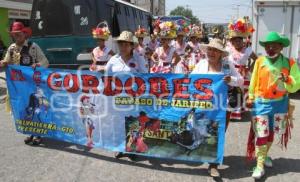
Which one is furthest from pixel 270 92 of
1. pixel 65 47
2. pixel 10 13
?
pixel 10 13

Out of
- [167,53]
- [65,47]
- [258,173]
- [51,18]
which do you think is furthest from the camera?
[51,18]

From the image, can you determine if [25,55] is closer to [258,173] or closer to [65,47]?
[258,173]

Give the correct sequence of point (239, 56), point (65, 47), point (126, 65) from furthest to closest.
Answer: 1. point (65, 47)
2. point (239, 56)
3. point (126, 65)

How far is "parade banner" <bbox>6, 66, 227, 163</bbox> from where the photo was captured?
490cm

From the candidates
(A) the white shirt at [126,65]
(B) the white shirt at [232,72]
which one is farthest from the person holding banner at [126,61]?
(B) the white shirt at [232,72]

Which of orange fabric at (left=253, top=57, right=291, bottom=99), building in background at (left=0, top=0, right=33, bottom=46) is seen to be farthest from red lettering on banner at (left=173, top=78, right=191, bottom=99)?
building in background at (left=0, top=0, right=33, bottom=46)

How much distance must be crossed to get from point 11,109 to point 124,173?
244 centimetres

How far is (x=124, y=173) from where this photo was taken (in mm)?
5070

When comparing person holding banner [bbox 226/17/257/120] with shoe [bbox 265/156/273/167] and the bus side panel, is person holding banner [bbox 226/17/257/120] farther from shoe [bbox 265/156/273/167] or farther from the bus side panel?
the bus side panel

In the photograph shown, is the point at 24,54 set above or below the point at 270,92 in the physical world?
above

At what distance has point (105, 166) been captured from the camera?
17.4ft

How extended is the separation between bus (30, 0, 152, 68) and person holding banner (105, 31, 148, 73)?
453cm

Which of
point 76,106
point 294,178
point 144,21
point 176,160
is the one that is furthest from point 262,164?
point 144,21

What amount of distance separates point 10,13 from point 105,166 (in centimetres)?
2135
